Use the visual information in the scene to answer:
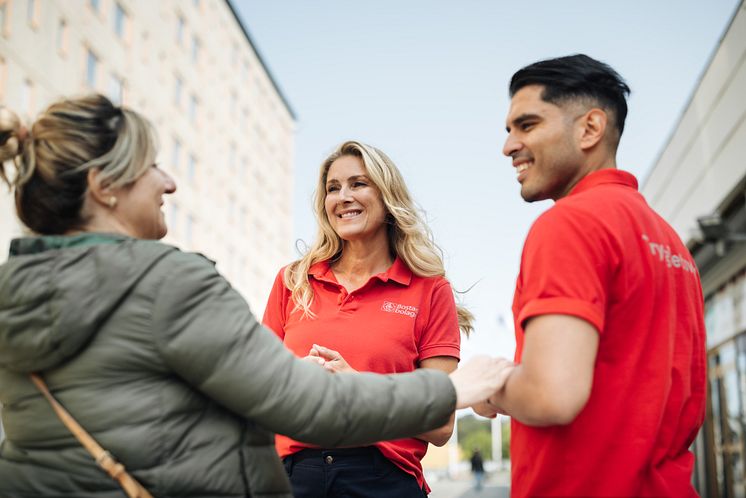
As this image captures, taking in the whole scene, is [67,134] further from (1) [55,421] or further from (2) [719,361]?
(2) [719,361]

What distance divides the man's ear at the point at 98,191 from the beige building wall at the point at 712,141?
10.2 metres

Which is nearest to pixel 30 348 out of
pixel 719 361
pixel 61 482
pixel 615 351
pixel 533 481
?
pixel 61 482

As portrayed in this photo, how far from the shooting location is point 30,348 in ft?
7.15

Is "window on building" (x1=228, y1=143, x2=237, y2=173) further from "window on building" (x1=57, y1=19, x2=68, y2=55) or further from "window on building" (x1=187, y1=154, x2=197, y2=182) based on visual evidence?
"window on building" (x1=57, y1=19, x2=68, y2=55)

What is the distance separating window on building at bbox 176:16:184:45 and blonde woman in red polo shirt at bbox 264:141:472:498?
3487 centimetres

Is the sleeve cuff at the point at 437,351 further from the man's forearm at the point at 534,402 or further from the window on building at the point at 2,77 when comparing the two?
the window on building at the point at 2,77

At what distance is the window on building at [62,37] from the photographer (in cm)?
2500

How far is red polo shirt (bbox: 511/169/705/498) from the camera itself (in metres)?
2.22

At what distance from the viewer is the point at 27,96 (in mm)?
22969

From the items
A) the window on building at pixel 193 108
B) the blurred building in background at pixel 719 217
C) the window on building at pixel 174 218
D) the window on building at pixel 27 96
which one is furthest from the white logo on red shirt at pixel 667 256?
the window on building at pixel 193 108

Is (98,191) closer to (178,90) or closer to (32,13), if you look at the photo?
(32,13)

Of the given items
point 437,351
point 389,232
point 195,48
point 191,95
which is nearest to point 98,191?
point 437,351

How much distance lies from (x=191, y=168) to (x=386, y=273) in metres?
36.0

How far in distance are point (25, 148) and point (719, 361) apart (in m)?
15.4
